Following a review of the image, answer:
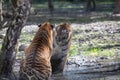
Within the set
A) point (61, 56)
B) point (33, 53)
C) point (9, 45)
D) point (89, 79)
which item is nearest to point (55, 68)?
point (61, 56)

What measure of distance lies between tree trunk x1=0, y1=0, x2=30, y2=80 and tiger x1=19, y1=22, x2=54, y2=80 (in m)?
0.66

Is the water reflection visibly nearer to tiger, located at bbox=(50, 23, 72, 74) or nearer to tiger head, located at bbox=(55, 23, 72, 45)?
tiger, located at bbox=(50, 23, 72, 74)

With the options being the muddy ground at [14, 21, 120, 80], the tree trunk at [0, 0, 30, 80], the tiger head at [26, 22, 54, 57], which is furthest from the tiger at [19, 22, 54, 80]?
the muddy ground at [14, 21, 120, 80]

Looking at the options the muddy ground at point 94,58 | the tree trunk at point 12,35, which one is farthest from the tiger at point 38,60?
the muddy ground at point 94,58

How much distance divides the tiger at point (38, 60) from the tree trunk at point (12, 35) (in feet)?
2.18

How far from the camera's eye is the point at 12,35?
8.30 meters

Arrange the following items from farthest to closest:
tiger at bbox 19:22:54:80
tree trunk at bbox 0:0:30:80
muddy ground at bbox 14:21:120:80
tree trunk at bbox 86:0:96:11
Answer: tree trunk at bbox 86:0:96:11 → muddy ground at bbox 14:21:120:80 → tree trunk at bbox 0:0:30:80 → tiger at bbox 19:22:54:80

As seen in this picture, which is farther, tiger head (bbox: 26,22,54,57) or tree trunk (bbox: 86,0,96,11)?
tree trunk (bbox: 86,0,96,11)

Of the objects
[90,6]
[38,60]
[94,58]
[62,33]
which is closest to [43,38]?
[38,60]

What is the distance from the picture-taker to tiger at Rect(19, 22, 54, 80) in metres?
7.24

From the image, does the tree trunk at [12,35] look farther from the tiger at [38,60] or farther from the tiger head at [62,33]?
the tiger head at [62,33]

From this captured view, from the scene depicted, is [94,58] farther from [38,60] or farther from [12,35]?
[38,60]

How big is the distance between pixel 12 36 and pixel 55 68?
1895mm

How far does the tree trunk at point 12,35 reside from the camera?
27.2 feet
